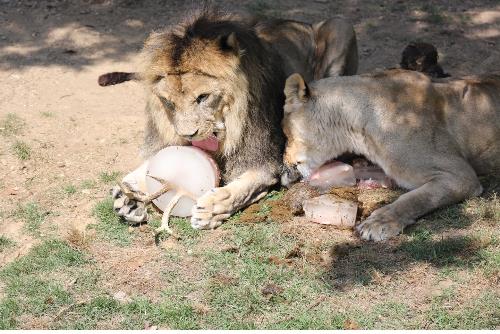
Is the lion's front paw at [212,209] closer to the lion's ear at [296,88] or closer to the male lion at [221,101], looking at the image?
the male lion at [221,101]

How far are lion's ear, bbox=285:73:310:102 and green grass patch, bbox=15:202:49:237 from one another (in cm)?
183

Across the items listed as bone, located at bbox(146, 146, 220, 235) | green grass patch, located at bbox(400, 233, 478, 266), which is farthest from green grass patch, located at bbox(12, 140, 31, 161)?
green grass patch, located at bbox(400, 233, 478, 266)

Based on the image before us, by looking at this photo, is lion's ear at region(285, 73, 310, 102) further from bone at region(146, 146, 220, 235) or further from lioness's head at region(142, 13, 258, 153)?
bone at region(146, 146, 220, 235)

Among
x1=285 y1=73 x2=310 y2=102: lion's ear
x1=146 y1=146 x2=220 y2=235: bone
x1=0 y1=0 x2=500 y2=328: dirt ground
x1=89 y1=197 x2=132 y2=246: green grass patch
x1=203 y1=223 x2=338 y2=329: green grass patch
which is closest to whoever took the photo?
x1=203 y1=223 x2=338 y2=329: green grass patch

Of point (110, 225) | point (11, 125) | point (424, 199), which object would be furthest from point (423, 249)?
point (11, 125)

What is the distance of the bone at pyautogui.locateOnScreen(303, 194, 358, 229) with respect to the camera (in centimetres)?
473

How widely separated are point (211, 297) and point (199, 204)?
92 centimetres

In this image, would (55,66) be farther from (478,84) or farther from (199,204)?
(478,84)

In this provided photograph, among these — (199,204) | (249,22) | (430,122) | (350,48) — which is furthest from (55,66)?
(430,122)

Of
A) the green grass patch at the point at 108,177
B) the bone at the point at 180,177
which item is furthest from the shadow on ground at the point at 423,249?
the green grass patch at the point at 108,177

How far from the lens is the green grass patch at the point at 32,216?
4.91 metres

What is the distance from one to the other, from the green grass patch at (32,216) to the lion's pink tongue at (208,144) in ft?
3.67

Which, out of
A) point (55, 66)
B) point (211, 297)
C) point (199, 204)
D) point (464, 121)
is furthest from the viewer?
point (55, 66)

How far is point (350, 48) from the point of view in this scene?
6402 millimetres
